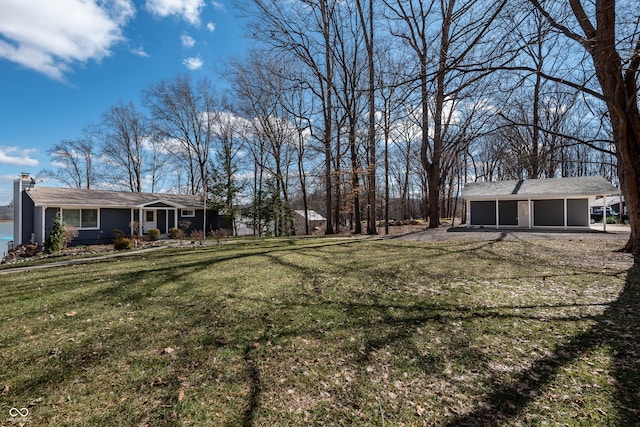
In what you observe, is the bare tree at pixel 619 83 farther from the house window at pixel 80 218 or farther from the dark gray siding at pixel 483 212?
the house window at pixel 80 218

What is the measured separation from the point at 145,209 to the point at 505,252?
20.9 meters

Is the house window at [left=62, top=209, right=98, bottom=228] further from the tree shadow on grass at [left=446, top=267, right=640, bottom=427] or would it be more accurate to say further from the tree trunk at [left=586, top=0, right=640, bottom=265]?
the tree trunk at [left=586, top=0, right=640, bottom=265]

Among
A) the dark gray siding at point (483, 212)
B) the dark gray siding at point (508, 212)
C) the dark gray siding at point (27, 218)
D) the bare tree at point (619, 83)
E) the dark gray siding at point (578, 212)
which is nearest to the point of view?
the bare tree at point (619, 83)

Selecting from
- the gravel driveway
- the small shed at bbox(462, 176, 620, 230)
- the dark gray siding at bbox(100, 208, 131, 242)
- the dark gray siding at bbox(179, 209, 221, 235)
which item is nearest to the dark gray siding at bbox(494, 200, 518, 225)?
the small shed at bbox(462, 176, 620, 230)

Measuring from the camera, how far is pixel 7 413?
229 centimetres

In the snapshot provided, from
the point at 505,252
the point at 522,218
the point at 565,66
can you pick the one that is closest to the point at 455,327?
the point at 565,66

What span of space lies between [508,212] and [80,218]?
26451mm

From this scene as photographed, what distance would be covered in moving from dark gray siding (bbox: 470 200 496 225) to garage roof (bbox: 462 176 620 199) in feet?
2.24

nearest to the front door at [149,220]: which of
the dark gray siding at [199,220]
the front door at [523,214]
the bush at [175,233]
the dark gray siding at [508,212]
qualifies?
the dark gray siding at [199,220]

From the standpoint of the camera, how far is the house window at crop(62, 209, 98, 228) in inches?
665

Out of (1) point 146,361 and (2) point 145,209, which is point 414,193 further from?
(1) point 146,361

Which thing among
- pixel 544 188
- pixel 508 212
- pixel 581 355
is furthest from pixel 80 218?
pixel 544 188

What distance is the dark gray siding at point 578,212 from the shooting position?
57.6 feet

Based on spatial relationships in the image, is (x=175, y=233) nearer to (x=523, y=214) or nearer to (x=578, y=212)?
(x=523, y=214)
